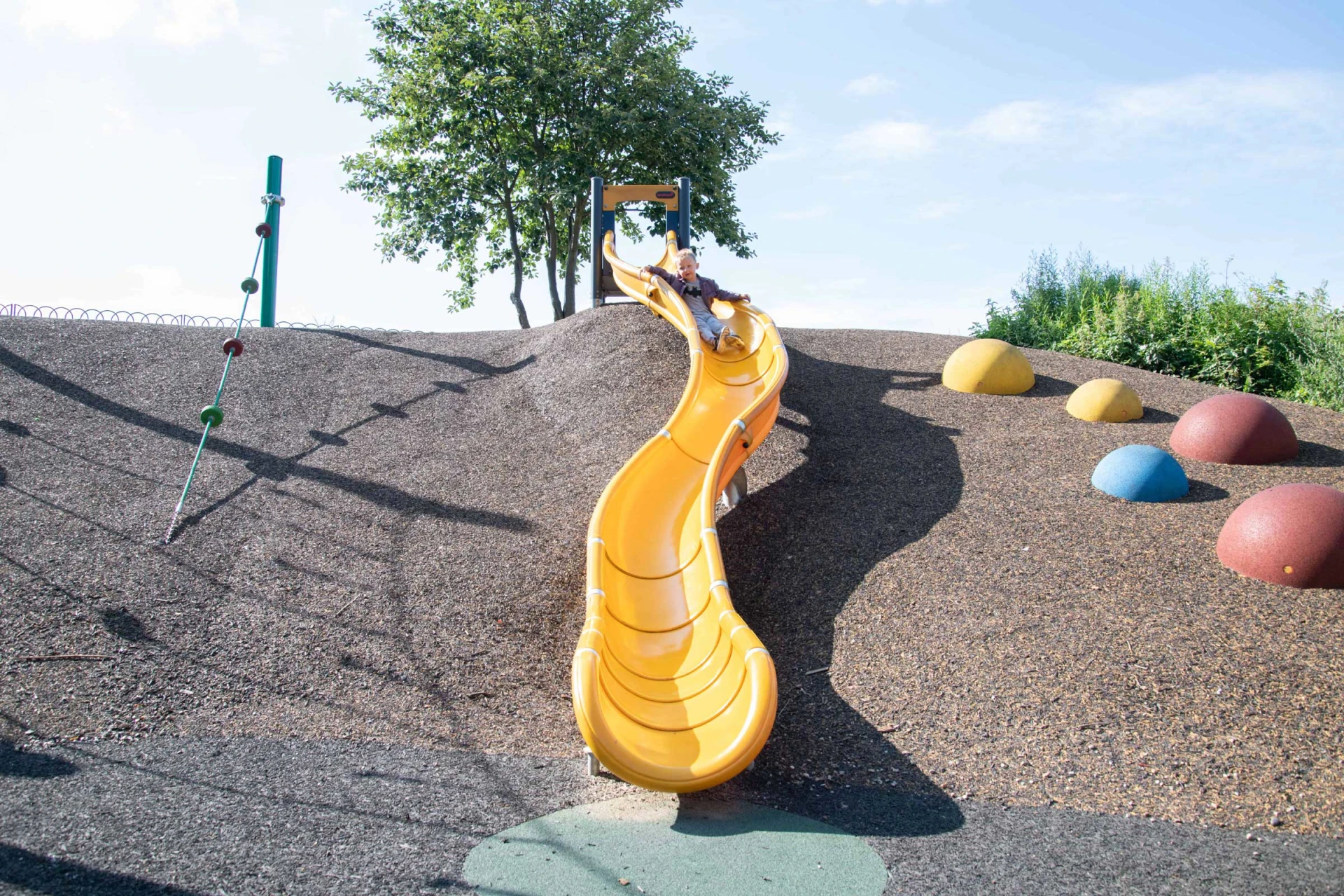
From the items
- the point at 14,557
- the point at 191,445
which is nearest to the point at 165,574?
the point at 14,557

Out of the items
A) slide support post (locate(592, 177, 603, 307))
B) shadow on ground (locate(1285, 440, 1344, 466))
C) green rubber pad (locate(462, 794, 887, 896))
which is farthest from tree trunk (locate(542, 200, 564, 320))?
green rubber pad (locate(462, 794, 887, 896))

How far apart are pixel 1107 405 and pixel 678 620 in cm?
636

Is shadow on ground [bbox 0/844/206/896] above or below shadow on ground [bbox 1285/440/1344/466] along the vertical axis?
below

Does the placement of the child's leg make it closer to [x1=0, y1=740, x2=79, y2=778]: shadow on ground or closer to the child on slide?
the child on slide

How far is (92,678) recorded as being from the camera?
5.59m

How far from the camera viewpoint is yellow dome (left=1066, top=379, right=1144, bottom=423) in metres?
10.0

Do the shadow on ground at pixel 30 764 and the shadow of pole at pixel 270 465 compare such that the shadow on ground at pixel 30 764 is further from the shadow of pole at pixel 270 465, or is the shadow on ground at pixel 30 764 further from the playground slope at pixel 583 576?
the shadow of pole at pixel 270 465

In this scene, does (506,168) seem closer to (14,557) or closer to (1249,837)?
(14,557)

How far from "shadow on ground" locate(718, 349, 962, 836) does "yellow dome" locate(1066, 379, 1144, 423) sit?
1.65 m

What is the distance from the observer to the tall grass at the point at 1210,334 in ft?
40.3

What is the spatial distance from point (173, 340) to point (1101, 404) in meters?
10.8

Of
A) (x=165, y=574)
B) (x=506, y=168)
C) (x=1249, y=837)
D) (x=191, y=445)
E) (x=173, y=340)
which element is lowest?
(x=1249, y=837)

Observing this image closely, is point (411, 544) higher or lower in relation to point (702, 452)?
lower

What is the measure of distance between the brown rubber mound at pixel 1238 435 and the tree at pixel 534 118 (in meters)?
12.5
